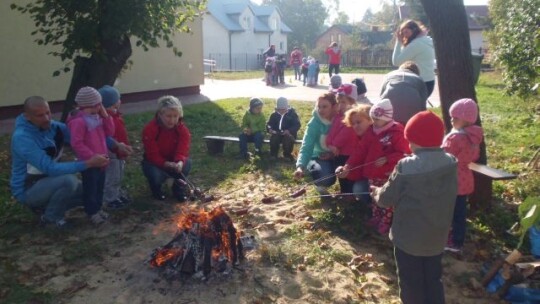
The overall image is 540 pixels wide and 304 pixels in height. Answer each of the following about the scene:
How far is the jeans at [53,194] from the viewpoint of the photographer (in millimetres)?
4659

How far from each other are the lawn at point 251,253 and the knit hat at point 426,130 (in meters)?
0.57

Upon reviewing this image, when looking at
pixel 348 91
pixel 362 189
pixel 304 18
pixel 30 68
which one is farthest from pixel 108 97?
pixel 304 18

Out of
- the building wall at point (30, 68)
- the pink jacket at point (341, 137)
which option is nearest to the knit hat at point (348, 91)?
the pink jacket at point (341, 137)

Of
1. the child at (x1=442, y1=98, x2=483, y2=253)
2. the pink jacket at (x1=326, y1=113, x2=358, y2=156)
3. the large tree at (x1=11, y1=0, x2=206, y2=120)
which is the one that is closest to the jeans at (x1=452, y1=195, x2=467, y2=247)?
the child at (x1=442, y1=98, x2=483, y2=253)

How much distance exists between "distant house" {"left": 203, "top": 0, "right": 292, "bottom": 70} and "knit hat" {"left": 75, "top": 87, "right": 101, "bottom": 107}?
40.4 m

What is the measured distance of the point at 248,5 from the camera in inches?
2030

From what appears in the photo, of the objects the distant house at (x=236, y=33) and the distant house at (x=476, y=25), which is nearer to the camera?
the distant house at (x=476, y=25)

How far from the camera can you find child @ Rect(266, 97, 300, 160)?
7.84m

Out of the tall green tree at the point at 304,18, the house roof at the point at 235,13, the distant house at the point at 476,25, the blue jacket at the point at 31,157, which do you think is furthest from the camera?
the tall green tree at the point at 304,18

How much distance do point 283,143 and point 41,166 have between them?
417 cm

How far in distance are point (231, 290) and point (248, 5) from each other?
2011 inches

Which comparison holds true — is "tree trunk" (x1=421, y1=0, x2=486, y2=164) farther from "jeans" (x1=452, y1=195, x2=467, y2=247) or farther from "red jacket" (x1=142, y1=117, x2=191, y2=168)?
"red jacket" (x1=142, y1=117, x2=191, y2=168)

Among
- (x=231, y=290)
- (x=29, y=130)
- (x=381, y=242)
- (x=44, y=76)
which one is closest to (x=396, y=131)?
(x=381, y=242)

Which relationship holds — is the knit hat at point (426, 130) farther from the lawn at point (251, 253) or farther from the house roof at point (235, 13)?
the house roof at point (235, 13)
